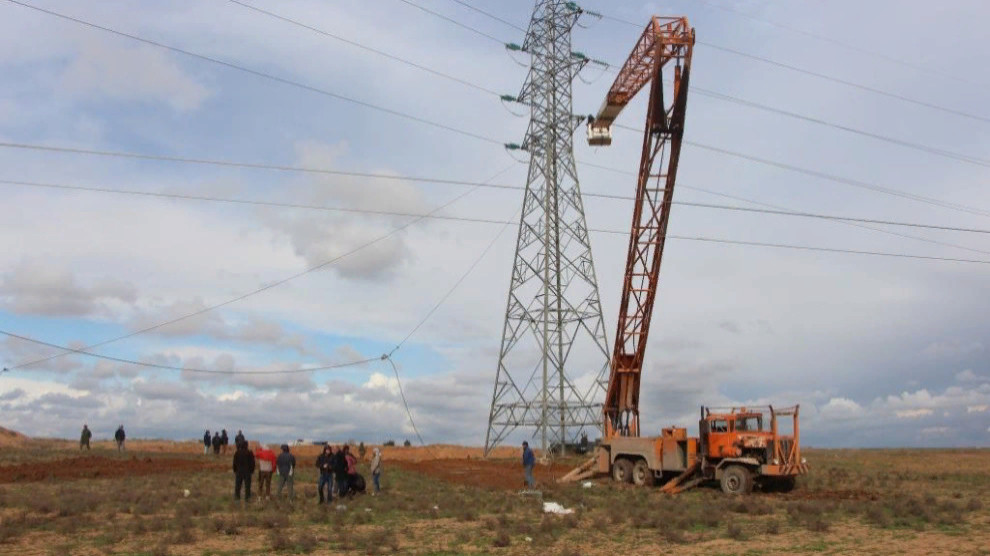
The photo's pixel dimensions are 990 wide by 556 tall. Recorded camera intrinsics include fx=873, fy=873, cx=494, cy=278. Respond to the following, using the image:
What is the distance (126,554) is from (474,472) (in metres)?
22.1

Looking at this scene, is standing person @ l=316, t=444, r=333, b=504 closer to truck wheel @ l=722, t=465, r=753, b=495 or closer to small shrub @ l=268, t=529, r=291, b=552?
small shrub @ l=268, t=529, r=291, b=552

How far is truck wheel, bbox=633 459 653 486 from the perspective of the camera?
97.3 feet

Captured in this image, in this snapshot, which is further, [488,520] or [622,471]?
[622,471]

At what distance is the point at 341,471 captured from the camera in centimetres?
2409

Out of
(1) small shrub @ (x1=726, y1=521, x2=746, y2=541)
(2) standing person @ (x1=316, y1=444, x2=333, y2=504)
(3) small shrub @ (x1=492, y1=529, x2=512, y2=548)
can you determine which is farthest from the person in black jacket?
(1) small shrub @ (x1=726, y1=521, x2=746, y2=541)

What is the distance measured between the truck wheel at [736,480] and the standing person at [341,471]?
37.2 feet

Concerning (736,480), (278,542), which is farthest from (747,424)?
(278,542)

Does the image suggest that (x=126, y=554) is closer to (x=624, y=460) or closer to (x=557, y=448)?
(x=624, y=460)

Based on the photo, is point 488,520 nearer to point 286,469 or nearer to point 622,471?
point 286,469

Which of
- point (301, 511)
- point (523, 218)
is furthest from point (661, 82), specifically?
point (301, 511)

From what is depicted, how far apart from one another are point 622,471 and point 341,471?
444 inches

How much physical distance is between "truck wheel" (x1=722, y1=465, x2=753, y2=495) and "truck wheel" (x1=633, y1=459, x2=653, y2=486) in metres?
3.45

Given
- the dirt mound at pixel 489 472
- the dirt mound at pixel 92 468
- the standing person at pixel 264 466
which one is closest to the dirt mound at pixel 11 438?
the dirt mound at pixel 92 468

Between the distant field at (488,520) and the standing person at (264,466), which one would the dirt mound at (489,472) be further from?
the standing person at (264,466)
